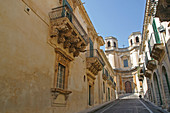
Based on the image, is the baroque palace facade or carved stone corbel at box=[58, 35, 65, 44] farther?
carved stone corbel at box=[58, 35, 65, 44]

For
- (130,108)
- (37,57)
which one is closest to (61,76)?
(37,57)

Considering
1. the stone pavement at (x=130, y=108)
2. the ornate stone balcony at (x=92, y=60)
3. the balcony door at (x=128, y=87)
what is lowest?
the stone pavement at (x=130, y=108)

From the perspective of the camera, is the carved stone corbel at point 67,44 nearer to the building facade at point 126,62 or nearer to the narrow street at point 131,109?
the narrow street at point 131,109

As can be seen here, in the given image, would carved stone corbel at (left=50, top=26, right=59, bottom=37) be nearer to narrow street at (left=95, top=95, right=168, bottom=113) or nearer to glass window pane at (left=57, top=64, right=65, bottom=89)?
glass window pane at (left=57, top=64, right=65, bottom=89)

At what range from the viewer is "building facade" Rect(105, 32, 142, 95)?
3906 centimetres

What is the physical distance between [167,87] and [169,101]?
3.09 feet

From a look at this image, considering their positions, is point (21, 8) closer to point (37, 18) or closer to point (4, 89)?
point (37, 18)

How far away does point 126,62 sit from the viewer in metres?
42.8

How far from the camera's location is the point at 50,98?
21.5 ft

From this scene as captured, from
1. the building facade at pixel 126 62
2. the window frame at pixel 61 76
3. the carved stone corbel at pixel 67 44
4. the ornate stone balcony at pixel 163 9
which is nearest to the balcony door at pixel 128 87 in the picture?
the building facade at pixel 126 62

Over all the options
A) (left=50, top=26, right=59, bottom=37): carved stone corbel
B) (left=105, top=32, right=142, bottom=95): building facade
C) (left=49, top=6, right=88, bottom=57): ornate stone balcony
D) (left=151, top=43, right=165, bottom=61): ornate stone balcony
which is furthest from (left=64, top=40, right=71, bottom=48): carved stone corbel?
(left=105, top=32, right=142, bottom=95): building facade

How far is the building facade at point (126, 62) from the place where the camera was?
39.1 meters

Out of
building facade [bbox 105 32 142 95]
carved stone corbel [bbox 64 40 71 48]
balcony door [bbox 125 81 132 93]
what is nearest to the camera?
carved stone corbel [bbox 64 40 71 48]

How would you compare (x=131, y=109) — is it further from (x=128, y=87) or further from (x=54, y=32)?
(x=128, y=87)
